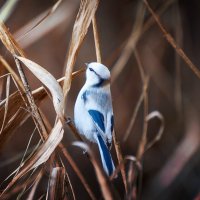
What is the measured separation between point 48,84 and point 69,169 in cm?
62

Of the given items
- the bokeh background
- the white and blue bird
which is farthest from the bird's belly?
the bokeh background

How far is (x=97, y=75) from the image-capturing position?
2.29 ft

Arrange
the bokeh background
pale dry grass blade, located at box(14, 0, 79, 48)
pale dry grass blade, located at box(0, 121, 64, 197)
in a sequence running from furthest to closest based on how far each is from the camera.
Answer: the bokeh background, pale dry grass blade, located at box(14, 0, 79, 48), pale dry grass blade, located at box(0, 121, 64, 197)

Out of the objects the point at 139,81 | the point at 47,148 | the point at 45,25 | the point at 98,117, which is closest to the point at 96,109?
the point at 98,117

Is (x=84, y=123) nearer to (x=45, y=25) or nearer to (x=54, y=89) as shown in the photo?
(x=54, y=89)

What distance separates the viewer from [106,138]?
695 millimetres

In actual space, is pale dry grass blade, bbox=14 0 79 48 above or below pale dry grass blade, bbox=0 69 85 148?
above

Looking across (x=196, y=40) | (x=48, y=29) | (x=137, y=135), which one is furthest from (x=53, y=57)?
(x=196, y=40)

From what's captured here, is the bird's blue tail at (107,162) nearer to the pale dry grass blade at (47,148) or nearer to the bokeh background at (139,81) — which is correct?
the pale dry grass blade at (47,148)

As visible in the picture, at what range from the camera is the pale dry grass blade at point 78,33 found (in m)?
0.68

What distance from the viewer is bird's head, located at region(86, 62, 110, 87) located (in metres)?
0.69

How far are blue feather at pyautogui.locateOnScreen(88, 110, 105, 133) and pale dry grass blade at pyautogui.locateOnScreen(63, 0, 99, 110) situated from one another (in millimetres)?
60

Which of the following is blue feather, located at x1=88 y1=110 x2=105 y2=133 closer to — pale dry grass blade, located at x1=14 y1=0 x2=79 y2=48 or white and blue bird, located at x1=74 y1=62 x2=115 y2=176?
white and blue bird, located at x1=74 y1=62 x2=115 y2=176

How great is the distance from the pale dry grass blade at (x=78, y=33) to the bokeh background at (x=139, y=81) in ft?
0.58
